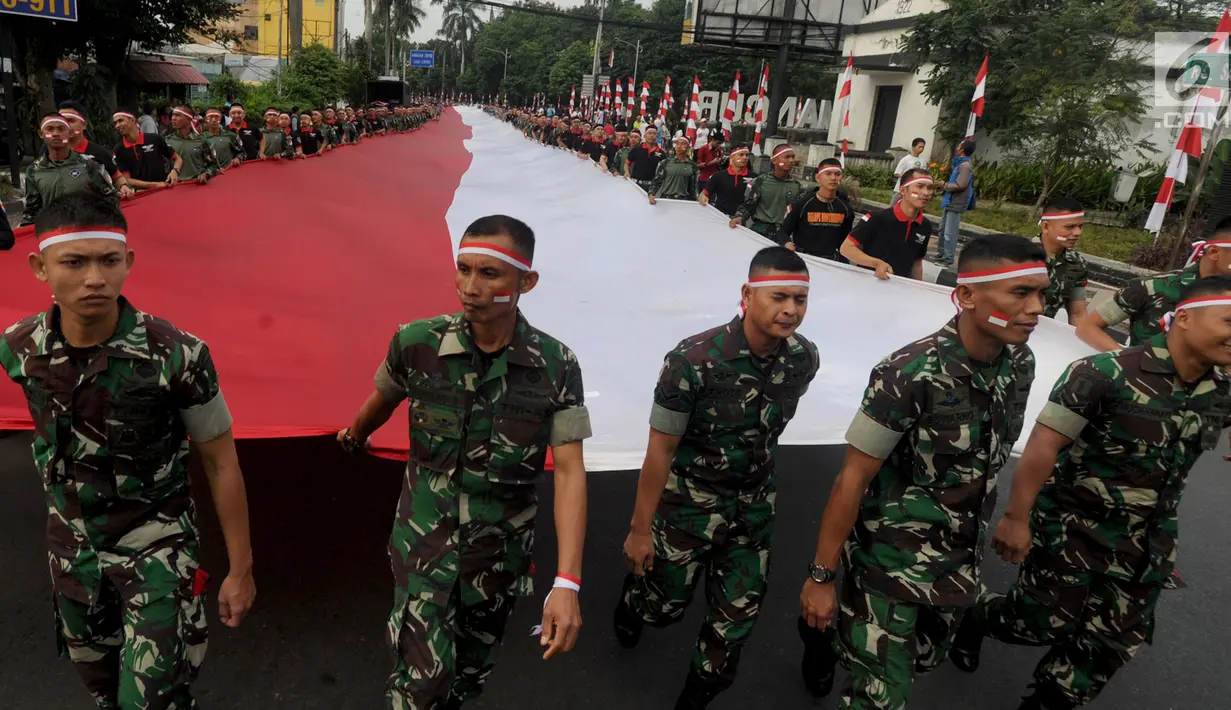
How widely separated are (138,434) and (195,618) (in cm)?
55

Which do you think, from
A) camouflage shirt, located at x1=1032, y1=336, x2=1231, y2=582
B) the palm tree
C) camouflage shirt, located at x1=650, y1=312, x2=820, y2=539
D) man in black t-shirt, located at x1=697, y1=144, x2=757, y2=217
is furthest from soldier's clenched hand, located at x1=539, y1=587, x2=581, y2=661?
the palm tree

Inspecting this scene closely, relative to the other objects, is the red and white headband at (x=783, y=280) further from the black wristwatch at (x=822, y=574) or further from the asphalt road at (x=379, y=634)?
the asphalt road at (x=379, y=634)

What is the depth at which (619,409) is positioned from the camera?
151 inches

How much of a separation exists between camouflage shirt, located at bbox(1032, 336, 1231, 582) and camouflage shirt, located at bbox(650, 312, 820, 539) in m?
0.85

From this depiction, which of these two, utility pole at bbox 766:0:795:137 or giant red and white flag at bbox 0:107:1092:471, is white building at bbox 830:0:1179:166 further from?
giant red and white flag at bbox 0:107:1092:471

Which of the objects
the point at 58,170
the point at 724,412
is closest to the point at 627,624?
the point at 724,412

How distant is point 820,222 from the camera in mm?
6277

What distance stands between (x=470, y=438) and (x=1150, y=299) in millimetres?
3144

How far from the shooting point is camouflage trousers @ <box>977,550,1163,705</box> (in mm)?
2744

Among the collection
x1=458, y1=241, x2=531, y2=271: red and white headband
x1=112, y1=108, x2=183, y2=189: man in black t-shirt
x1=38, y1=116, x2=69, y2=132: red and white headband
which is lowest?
x1=112, y1=108, x2=183, y2=189: man in black t-shirt

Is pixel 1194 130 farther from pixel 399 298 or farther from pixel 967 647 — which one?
pixel 399 298

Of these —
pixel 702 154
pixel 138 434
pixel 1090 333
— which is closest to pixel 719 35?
pixel 702 154

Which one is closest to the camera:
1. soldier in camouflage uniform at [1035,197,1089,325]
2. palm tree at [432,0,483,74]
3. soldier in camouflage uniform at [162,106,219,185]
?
soldier in camouflage uniform at [1035,197,1089,325]

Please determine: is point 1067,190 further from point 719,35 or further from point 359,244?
point 359,244
